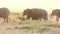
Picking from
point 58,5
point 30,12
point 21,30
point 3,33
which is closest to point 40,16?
point 30,12

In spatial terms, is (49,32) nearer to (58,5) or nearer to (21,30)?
(21,30)

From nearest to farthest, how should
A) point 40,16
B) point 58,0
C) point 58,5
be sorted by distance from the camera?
point 40,16, point 58,5, point 58,0

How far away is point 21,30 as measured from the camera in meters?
11.9

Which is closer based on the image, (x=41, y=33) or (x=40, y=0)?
(x=41, y=33)

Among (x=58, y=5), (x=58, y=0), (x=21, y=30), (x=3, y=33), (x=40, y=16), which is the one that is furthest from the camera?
(x=58, y=0)

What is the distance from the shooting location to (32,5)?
24.8 m

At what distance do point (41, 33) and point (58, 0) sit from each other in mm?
14959

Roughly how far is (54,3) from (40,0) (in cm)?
196

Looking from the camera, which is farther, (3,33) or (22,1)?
(22,1)

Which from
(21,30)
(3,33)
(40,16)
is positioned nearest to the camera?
(3,33)

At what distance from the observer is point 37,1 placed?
26672 mm

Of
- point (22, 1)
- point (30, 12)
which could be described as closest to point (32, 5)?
point (22, 1)

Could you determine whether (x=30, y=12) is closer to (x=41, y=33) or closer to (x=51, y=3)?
(x=41, y=33)

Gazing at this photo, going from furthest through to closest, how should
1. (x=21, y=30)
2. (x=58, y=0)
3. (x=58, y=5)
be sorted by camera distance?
(x=58, y=0)
(x=58, y=5)
(x=21, y=30)
